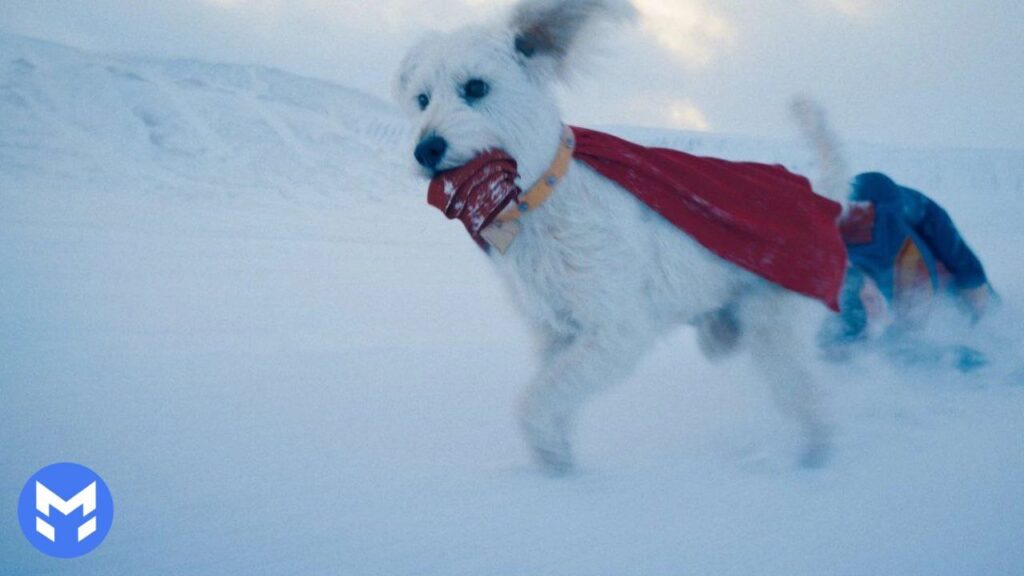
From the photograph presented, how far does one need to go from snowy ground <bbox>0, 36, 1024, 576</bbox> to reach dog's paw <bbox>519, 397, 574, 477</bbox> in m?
0.08

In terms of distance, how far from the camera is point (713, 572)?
5.32 ft

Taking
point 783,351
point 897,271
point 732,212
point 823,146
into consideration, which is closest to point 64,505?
point 732,212

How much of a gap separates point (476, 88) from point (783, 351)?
1799 mm

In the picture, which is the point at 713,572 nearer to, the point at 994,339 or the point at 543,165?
the point at 543,165

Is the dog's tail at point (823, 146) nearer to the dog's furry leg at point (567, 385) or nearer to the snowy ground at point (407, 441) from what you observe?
the snowy ground at point (407, 441)

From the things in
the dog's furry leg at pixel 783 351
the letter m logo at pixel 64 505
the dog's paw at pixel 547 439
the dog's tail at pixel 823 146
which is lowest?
the letter m logo at pixel 64 505

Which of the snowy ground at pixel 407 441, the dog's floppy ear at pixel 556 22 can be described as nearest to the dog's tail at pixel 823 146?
the snowy ground at pixel 407 441

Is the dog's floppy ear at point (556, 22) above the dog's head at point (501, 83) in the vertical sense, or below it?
above

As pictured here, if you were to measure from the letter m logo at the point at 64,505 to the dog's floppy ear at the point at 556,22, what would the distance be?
7.24ft

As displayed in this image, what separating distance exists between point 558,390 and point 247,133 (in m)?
18.6

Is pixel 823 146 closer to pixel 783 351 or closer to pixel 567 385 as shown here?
pixel 783 351

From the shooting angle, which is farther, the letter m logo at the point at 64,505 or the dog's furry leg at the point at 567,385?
the dog's furry leg at the point at 567,385

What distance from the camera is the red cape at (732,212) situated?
2.41 meters

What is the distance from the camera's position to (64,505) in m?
1.84
